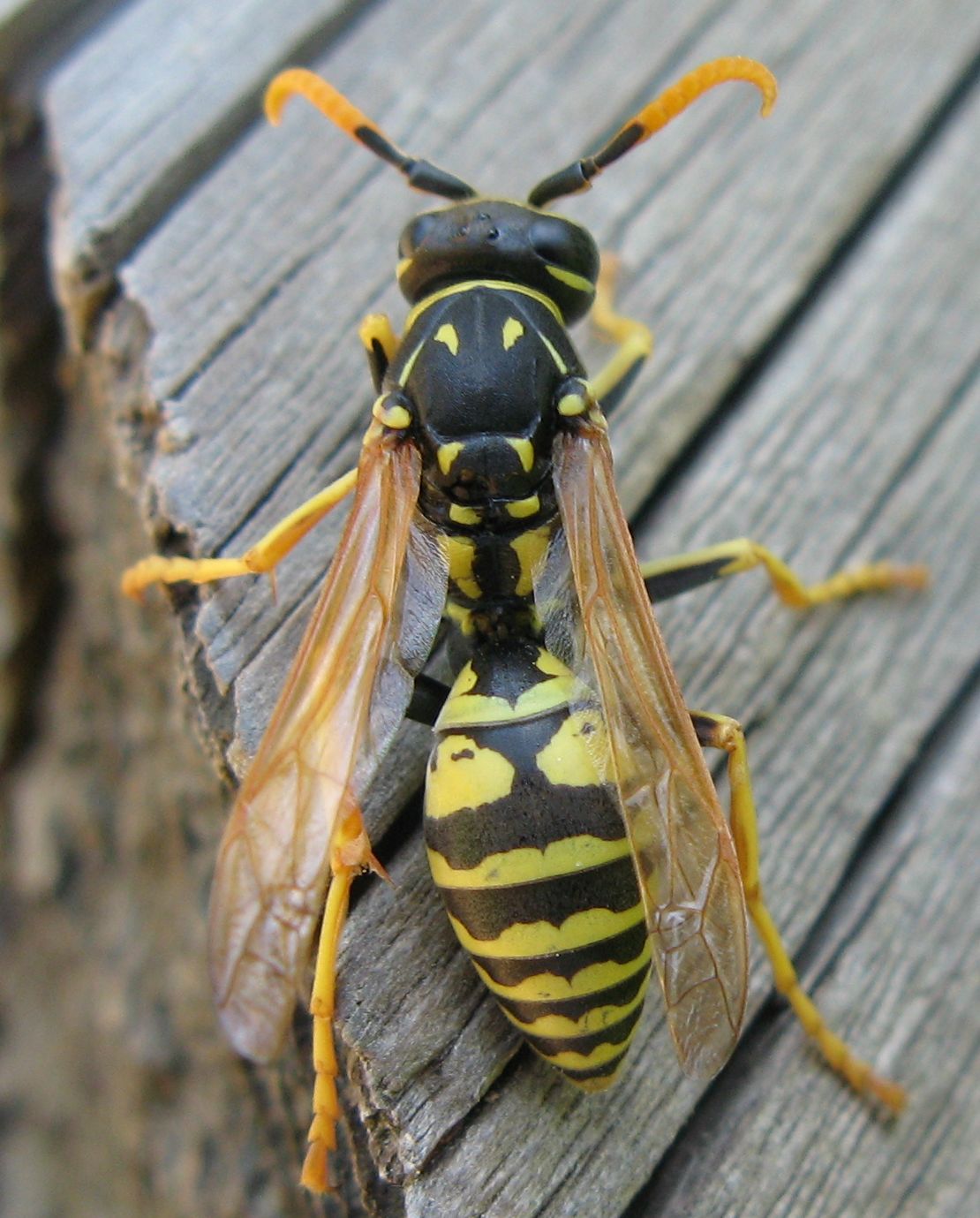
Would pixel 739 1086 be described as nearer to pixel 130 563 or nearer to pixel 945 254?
pixel 130 563

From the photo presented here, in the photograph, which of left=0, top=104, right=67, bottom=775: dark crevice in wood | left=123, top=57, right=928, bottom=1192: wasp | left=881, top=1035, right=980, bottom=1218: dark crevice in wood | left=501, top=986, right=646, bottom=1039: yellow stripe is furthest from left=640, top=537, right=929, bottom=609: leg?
left=0, top=104, right=67, bottom=775: dark crevice in wood

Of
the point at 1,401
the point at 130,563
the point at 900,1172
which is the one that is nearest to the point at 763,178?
the point at 130,563

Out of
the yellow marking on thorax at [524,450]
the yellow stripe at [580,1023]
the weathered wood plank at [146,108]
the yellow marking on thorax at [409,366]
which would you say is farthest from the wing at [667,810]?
the weathered wood plank at [146,108]

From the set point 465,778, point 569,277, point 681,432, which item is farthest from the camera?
point 681,432

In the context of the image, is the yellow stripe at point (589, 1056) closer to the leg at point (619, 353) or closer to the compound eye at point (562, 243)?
the leg at point (619, 353)

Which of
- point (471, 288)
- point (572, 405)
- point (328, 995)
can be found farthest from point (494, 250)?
point (328, 995)

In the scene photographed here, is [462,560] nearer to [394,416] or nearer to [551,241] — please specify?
[394,416]

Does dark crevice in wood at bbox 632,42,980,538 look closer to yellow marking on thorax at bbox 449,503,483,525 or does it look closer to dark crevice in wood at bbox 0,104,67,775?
yellow marking on thorax at bbox 449,503,483,525
